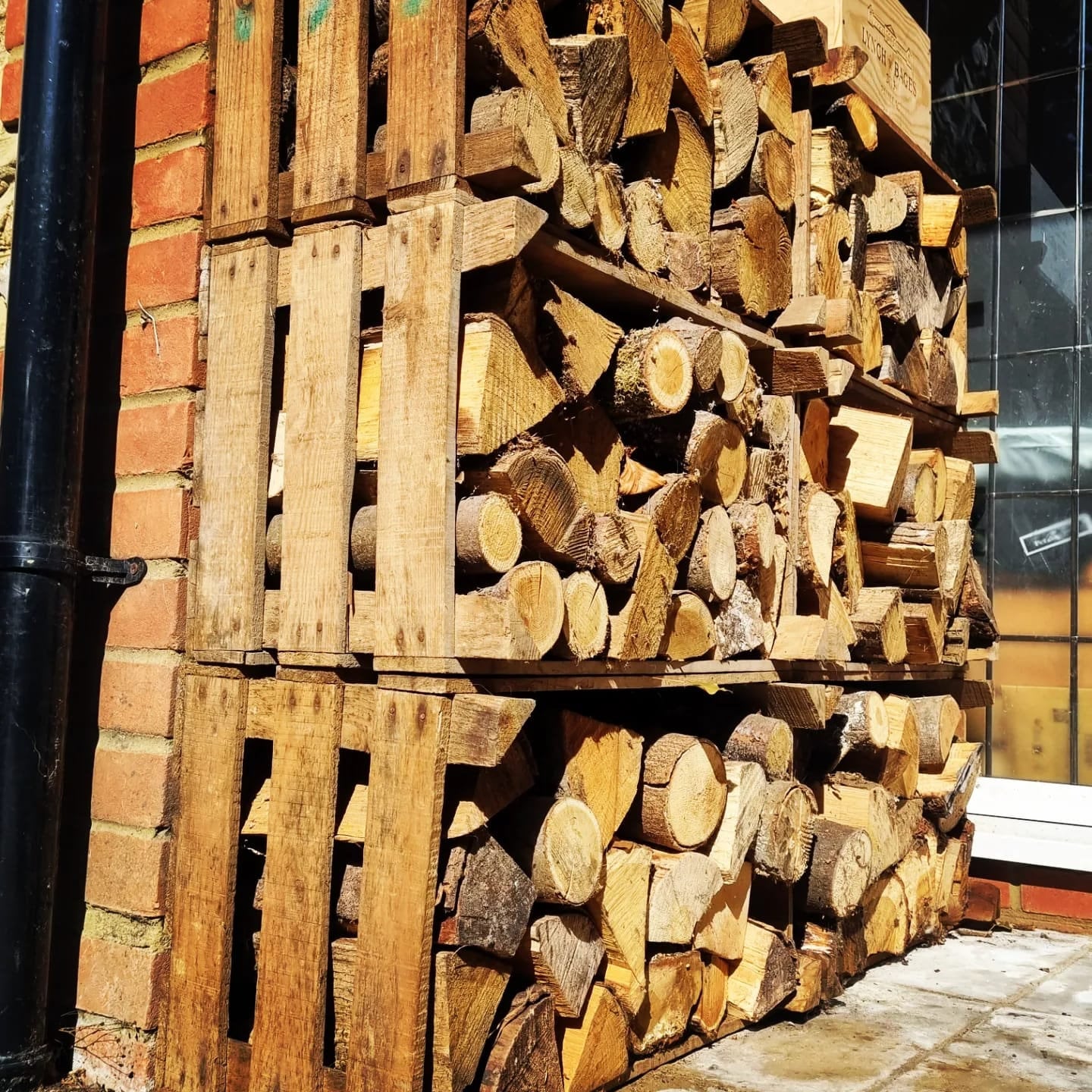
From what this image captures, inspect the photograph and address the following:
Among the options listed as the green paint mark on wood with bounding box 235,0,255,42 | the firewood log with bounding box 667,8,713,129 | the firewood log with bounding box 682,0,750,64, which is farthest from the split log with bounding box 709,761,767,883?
the green paint mark on wood with bounding box 235,0,255,42

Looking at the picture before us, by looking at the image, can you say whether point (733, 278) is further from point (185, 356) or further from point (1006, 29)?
point (1006, 29)

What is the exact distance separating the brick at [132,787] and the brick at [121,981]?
0.29 metres

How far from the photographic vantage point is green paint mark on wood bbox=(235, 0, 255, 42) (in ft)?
9.40

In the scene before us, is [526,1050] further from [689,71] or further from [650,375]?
[689,71]

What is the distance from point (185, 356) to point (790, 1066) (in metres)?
2.27

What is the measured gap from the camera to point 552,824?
104 inches

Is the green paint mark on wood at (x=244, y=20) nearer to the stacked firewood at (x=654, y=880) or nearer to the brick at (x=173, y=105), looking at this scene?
the brick at (x=173, y=105)

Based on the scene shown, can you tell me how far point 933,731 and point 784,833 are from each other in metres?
1.21

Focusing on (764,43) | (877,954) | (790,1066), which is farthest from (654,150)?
(877,954)

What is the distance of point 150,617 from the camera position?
9.36ft

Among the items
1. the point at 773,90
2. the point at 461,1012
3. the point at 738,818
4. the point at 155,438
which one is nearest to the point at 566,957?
the point at 461,1012

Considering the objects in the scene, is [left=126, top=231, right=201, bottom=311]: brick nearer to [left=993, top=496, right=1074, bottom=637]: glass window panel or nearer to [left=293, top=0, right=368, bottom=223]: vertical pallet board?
[left=293, top=0, right=368, bottom=223]: vertical pallet board

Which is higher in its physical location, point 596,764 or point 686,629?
point 686,629

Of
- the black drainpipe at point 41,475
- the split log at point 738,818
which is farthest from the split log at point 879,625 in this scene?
the black drainpipe at point 41,475
